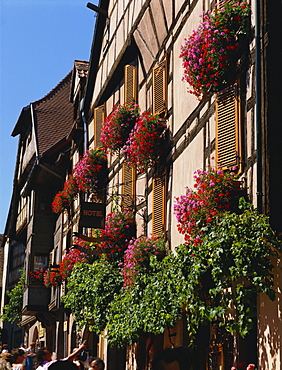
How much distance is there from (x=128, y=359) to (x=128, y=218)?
9.00 feet

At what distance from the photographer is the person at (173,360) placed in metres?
3.83

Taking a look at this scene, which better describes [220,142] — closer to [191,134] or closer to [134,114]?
[191,134]

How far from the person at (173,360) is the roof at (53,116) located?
21.0 m

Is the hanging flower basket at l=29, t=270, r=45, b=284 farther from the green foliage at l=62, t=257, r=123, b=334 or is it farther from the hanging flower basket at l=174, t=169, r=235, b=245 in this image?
the hanging flower basket at l=174, t=169, r=235, b=245

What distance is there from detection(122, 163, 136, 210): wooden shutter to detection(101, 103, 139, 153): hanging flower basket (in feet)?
1.63

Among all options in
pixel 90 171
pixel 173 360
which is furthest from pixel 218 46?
pixel 90 171

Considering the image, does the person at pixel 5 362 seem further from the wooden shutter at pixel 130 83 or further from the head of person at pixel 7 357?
the wooden shutter at pixel 130 83

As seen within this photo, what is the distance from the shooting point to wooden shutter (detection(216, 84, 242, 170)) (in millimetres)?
9141

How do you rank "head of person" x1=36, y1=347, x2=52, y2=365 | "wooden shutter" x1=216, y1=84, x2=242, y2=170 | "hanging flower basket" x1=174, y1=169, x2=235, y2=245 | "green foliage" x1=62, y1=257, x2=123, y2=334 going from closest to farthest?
"head of person" x1=36, y1=347, x2=52, y2=365
"hanging flower basket" x1=174, y1=169, x2=235, y2=245
"wooden shutter" x1=216, y1=84, x2=242, y2=170
"green foliage" x1=62, y1=257, x2=123, y2=334

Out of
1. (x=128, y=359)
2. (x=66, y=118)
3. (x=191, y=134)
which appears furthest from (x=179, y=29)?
(x=66, y=118)

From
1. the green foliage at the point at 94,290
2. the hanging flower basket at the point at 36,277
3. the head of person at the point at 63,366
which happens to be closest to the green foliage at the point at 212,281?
the green foliage at the point at 94,290

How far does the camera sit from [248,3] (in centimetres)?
936

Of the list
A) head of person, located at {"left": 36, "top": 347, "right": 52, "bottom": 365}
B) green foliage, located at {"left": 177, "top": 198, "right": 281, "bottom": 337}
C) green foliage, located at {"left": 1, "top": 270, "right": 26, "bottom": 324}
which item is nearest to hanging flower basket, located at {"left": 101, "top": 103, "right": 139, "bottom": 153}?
green foliage, located at {"left": 177, "top": 198, "right": 281, "bottom": 337}

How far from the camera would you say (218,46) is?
9359 millimetres
